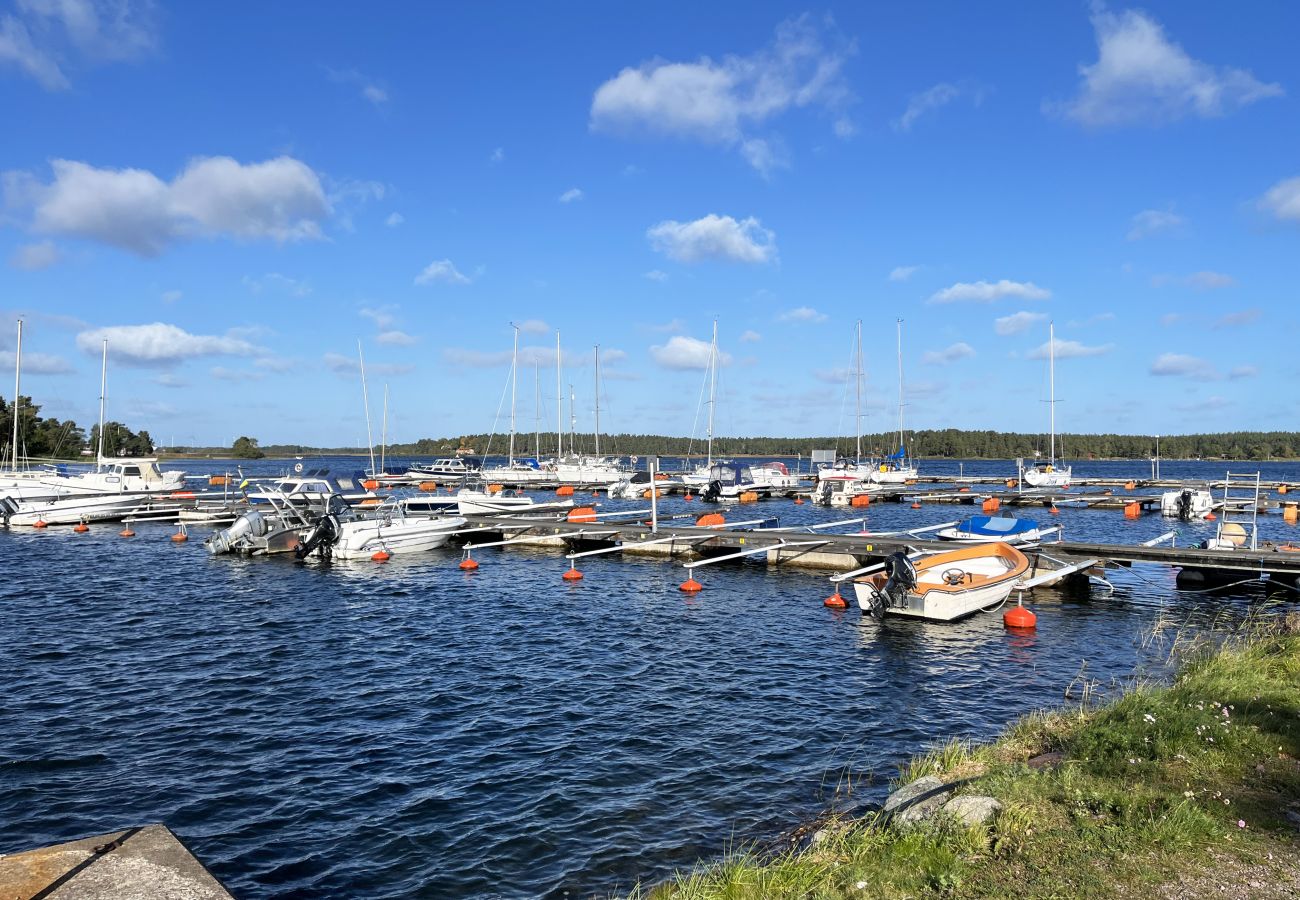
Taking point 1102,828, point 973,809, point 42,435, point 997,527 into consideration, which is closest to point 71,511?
point 997,527

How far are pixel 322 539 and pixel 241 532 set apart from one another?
4533mm

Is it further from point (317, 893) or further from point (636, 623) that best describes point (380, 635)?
point (317, 893)

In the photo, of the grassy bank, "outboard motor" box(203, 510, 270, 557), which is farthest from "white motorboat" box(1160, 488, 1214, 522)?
"outboard motor" box(203, 510, 270, 557)

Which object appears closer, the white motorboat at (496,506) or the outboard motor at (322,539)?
the outboard motor at (322,539)

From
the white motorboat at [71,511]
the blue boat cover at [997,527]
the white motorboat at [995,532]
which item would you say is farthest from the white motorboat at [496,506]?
the blue boat cover at [997,527]

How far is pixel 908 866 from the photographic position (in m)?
7.49

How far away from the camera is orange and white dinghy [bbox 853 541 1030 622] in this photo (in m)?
24.0

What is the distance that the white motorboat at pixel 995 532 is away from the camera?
33531mm

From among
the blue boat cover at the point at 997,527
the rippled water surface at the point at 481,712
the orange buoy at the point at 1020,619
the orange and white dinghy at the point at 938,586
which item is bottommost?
the rippled water surface at the point at 481,712

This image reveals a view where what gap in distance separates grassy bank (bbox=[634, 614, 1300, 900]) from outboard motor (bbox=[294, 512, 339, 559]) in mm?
31459

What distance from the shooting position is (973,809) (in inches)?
336

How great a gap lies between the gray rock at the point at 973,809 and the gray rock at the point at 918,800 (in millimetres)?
209

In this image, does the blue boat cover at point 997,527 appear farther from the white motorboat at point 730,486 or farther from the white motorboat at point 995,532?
the white motorboat at point 730,486

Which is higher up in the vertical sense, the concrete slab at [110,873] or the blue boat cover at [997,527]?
the blue boat cover at [997,527]
